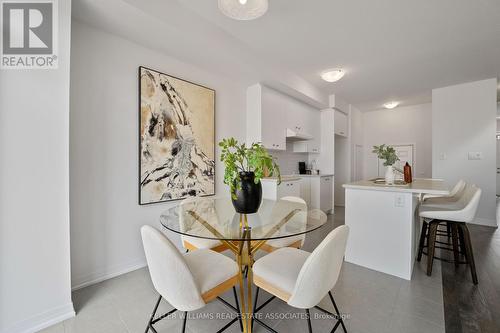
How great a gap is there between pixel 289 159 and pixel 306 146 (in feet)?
1.57

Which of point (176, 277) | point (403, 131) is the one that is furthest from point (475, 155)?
point (176, 277)

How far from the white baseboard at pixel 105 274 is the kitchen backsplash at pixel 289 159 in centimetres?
296

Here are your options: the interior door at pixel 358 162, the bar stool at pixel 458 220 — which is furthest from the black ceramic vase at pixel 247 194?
the interior door at pixel 358 162

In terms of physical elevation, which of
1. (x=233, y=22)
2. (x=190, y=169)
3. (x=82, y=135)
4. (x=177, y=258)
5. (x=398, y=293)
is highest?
(x=233, y=22)

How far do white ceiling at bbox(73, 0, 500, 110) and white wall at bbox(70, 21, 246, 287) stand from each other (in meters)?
0.23

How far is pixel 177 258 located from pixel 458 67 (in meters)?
4.90

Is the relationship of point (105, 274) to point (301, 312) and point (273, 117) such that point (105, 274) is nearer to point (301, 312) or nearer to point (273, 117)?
point (301, 312)

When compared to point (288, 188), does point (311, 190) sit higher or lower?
lower

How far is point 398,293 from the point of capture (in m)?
1.84

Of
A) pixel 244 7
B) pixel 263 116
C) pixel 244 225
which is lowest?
pixel 244 225

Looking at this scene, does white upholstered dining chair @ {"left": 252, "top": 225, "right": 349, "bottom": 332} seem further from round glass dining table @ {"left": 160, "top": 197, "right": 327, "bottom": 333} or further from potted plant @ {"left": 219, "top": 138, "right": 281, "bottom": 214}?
potted plant @ {"left": 219, "top": 138, "right": 281, "bottom": 214}

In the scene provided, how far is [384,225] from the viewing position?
7.23 feet

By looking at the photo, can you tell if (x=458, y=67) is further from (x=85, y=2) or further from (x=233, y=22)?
(x=85, y=2)

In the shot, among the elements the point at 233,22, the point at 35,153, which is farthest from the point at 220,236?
the point at 233,22
